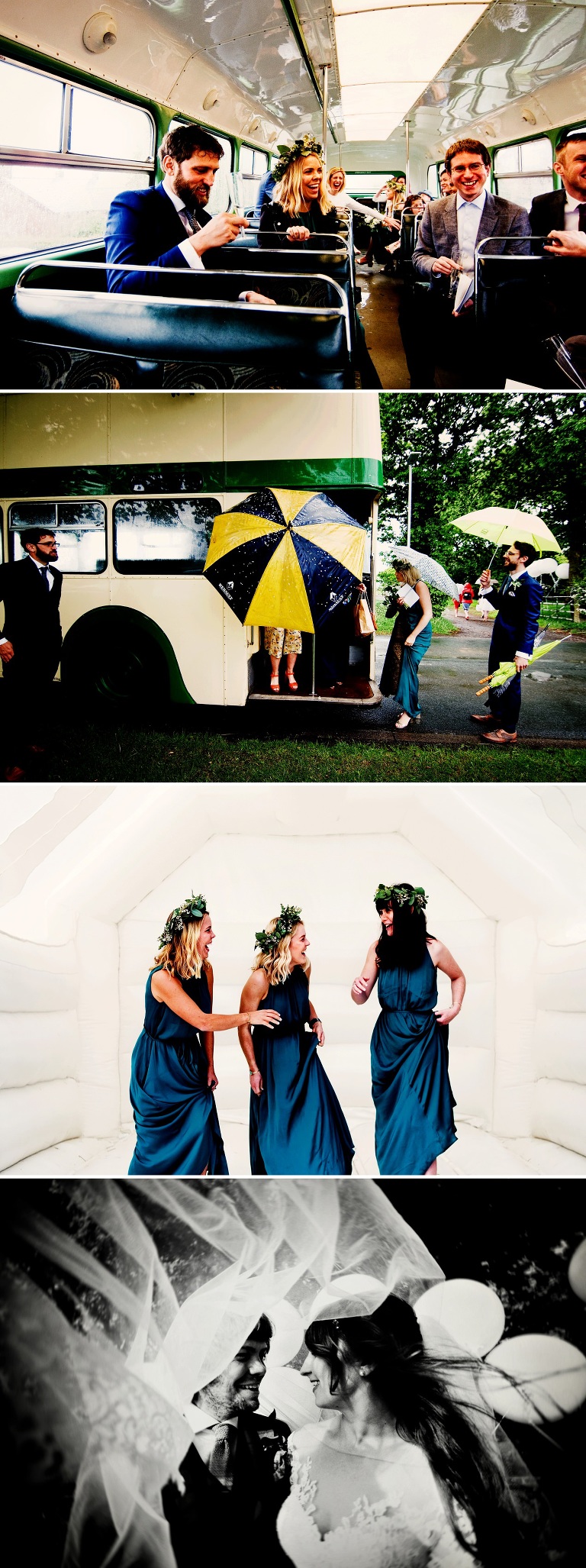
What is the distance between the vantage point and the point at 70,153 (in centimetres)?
191

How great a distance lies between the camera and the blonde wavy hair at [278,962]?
2.20 metres

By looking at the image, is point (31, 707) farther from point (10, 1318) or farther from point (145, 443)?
point (10, 1318)

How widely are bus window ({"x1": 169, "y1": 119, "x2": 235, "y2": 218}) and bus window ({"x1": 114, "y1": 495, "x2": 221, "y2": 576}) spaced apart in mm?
639

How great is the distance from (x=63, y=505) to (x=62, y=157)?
75 centimetres

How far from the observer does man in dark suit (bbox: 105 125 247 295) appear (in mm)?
1912

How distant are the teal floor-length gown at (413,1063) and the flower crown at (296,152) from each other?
1910 millimetres

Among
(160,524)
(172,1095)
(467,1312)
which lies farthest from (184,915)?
(467,1312)

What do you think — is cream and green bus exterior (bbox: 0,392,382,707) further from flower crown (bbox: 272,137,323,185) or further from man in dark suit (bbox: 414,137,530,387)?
flower crown (bbox: 272,137,323,185)

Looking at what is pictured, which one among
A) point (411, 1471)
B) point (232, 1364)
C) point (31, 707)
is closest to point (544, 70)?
point (31, 707)

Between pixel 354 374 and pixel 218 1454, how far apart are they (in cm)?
289

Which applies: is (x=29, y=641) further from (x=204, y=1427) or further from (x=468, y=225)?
(x=204, y=1427)

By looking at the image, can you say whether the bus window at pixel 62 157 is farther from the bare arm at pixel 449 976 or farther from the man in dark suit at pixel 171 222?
the bare arm at pixel 449 976

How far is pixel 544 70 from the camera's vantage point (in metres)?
1.85

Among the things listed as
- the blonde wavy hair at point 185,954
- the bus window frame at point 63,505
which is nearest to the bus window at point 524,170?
the bus window frame at point 63,505
